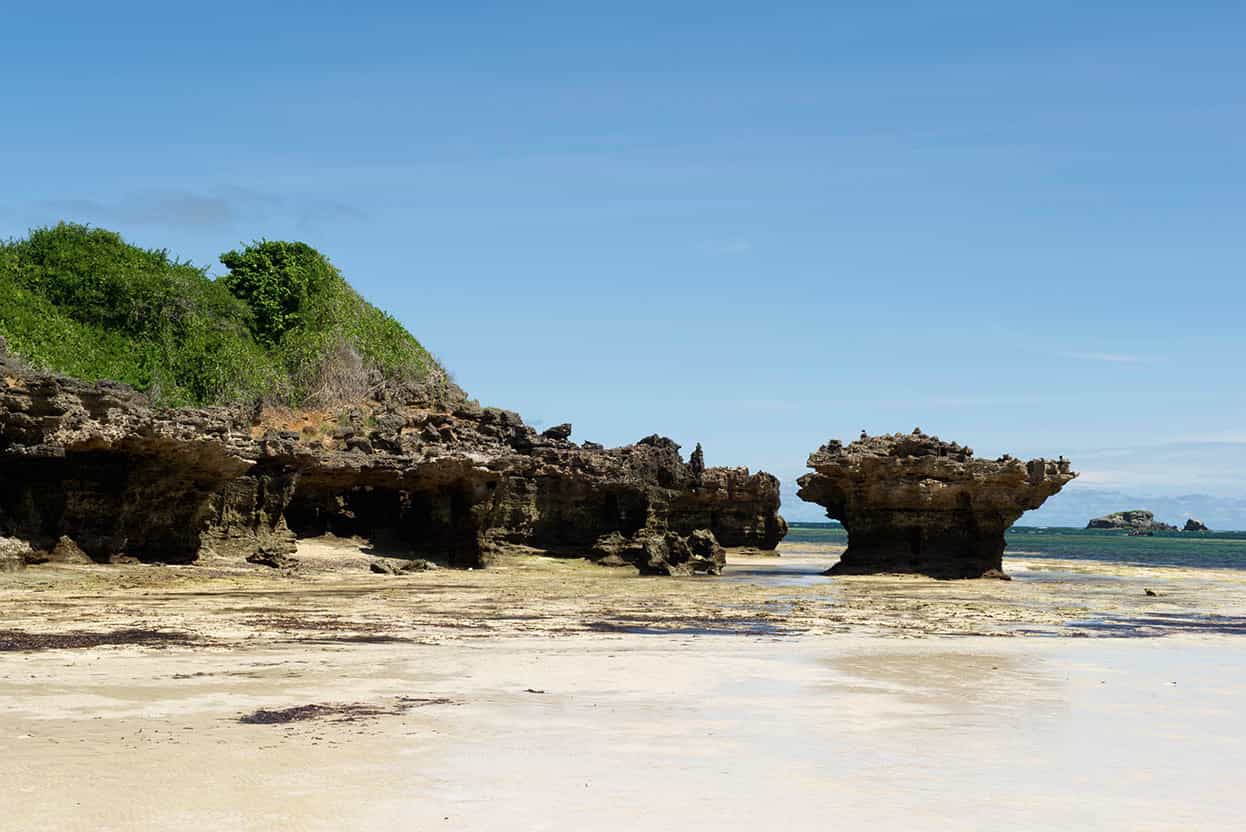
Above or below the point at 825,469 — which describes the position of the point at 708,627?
below

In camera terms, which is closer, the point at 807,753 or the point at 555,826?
the point at 555,826

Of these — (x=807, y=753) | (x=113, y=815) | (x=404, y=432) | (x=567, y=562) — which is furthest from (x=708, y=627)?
(x=404, y=432)

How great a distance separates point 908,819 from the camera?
7.11 meters

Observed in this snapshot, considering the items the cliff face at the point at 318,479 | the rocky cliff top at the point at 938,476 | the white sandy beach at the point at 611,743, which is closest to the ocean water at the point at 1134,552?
the rocky cliff top at the point at 938,476

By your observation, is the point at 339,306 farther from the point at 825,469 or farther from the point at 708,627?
the point at 708,627

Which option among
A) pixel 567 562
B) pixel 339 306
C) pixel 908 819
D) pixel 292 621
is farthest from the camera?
pixel 339 306

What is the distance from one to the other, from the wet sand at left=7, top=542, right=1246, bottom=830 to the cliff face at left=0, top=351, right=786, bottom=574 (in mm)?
5647

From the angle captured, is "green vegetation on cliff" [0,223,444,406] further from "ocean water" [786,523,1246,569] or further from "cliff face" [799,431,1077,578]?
"ocean water" [786,523,1246,569]

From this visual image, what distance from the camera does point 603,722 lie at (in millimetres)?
10031

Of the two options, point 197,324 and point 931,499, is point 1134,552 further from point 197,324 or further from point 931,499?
point 197,324

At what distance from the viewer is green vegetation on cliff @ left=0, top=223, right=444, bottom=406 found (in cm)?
4250

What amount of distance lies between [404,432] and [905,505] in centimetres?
1541

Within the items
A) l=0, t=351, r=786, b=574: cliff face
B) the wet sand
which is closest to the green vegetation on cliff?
l=0, t=351, r=786, b=574: cliff face

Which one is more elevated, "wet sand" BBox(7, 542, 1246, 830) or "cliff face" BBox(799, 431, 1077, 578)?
"cliff face" BBox(799, 431, 1077, 578)
